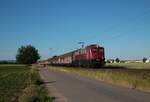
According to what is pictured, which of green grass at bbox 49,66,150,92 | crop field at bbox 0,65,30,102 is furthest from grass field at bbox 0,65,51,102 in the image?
green grass at bbox 49,66,150,92

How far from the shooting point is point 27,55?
598 feet

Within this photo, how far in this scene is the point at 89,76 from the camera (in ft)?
120

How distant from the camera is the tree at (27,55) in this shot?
7200 inches

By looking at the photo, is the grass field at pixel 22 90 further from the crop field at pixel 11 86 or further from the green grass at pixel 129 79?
the green grass at pixel 129 79

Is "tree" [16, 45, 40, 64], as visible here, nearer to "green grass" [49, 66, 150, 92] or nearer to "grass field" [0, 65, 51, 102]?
"grass field" [0, 65, 51, 102]

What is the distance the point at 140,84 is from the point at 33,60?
171670 millimetres

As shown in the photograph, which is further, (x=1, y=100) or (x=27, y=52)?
(x=27, y=52)

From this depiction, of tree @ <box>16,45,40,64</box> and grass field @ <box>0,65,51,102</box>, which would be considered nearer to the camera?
grass field @ <box>0,65,51,102</box>

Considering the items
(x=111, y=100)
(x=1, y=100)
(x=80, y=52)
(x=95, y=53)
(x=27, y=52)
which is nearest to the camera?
(x=111, y=100)

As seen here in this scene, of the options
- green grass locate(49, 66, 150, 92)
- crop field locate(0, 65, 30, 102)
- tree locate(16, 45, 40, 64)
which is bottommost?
crop field locate(0, 65, 30, 102)

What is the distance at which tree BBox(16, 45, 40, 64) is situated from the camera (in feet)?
600

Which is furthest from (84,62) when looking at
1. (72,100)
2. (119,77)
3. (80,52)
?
(72,100)

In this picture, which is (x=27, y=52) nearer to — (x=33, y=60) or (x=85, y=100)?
Result: (x=33, y=60)

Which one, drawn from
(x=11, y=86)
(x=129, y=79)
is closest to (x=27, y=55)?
(x=11, y=86)
